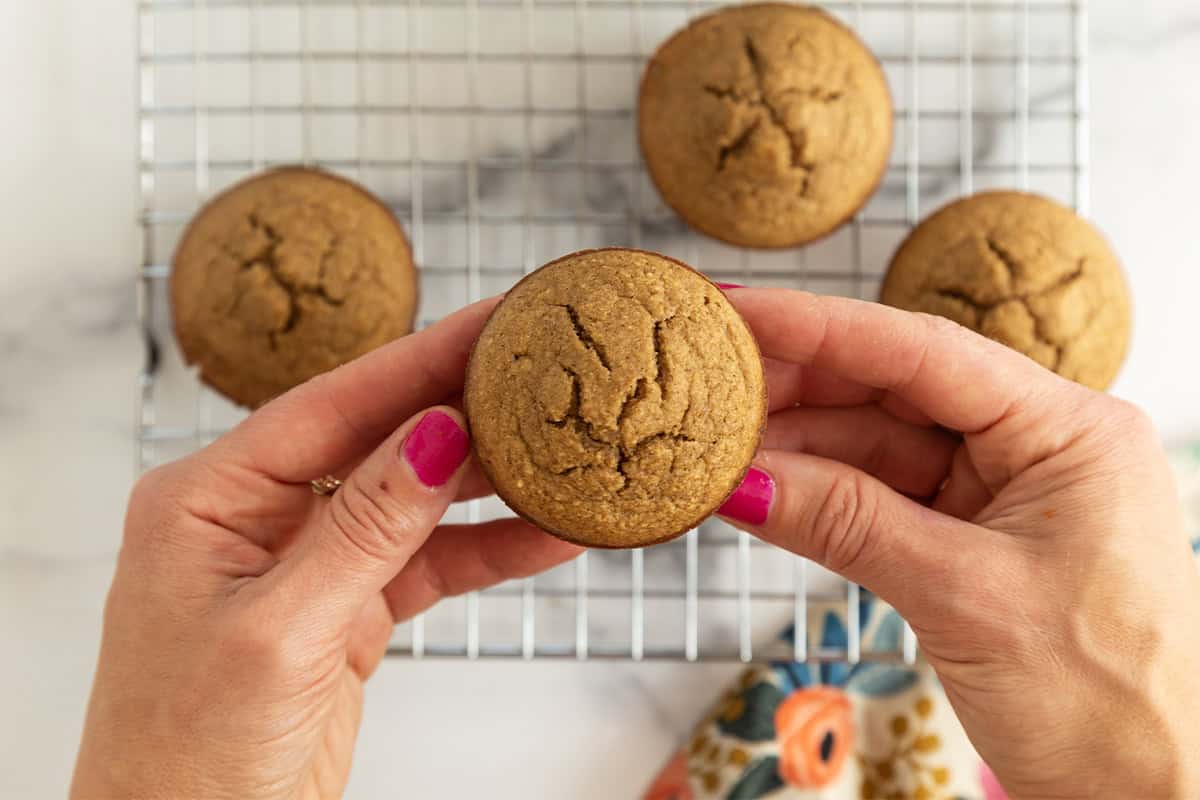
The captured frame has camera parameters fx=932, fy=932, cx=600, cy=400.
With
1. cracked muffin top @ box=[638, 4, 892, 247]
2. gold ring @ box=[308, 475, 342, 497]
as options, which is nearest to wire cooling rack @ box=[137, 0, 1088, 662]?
cracked muffin top @ box=[638, 4, 892, 247]

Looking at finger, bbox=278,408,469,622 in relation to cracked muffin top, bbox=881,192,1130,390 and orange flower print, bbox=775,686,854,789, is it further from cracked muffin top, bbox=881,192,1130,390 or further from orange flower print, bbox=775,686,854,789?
orange flower print, bbox=775,686,854,789

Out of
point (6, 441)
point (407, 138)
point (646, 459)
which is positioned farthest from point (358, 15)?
point (646, 459)

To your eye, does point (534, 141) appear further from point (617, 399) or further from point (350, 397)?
point (617, 399)

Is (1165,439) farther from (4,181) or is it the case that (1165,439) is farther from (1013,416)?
(4,181)

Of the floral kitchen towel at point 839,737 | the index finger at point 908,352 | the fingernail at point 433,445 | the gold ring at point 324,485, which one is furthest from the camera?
the floral kitchen towel at point 839,737

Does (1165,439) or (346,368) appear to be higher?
(346,368)

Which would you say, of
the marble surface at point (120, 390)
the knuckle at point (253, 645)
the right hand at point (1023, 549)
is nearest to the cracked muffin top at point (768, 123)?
the right hand at point (1023, 549)

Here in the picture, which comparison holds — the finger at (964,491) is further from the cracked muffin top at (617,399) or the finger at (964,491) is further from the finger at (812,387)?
the cracked muffin top at (617,399)
